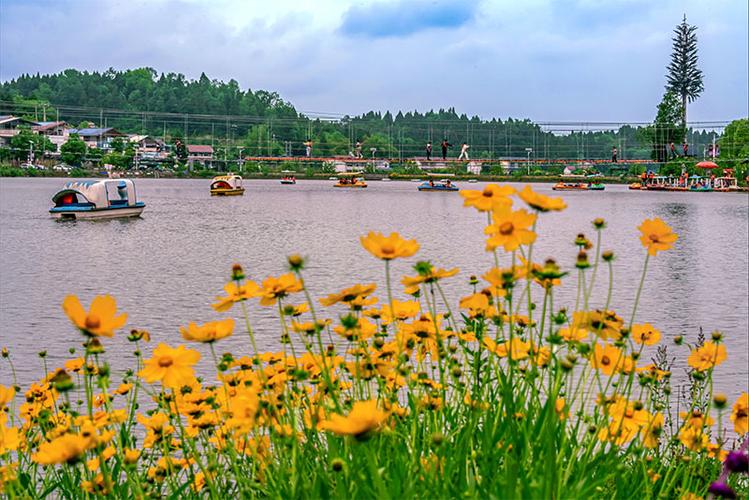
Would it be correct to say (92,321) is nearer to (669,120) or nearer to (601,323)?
(601,323)

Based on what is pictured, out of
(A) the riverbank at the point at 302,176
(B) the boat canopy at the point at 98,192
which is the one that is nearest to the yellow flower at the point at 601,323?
(B) the boat canopy at the point at 98,192

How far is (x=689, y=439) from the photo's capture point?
7.36ft

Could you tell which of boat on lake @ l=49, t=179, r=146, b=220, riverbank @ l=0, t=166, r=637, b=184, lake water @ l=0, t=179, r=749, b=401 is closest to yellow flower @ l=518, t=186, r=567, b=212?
lake water @ l=0, t=179, r=749, b=401

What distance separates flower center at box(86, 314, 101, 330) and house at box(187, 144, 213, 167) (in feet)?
361

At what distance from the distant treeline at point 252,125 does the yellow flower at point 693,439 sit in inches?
4179

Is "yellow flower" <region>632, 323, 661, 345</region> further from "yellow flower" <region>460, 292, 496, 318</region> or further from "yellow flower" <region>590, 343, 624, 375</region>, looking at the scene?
"yellow flower" <region>460, 292, 496, 318</region>

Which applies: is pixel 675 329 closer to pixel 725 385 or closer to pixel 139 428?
pixel 725 385

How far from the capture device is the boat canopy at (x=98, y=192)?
28172 mm

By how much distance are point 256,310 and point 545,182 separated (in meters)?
96.2

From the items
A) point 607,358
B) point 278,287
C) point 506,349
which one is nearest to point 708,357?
point 607,358

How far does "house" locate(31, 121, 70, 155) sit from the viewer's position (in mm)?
110838

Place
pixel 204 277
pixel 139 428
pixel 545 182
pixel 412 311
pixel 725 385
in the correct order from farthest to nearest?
pixel 545 182, pixel 204 277, pixel 725 385, pixel 139 428, pixel 412 311

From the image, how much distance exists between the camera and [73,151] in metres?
93.9

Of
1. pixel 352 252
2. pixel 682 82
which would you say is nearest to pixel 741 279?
pixel 352 252
